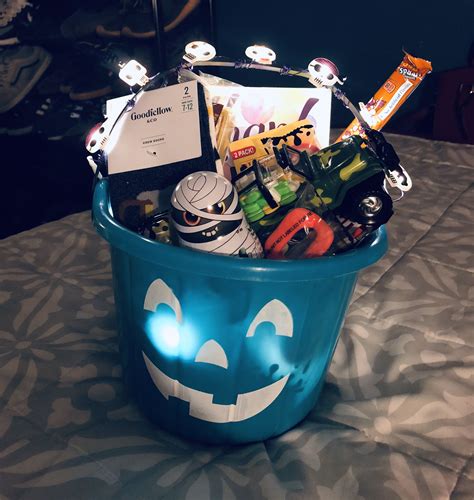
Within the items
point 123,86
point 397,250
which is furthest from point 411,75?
point 123,86

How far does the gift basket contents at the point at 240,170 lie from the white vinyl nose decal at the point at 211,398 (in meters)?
0.16

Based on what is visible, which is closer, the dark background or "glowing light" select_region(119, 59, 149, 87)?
"glowing light" select_region(119, 59, 149, 87)

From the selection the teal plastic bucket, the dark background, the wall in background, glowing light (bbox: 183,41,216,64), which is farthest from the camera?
the wall in background

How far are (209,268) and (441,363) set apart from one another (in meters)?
0.47

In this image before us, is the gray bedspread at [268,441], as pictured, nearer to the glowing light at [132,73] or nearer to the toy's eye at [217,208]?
the toy's eye at [217,208]

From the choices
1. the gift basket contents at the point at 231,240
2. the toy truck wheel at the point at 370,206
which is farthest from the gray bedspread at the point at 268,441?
the toy truck wheel at the point at 370,206

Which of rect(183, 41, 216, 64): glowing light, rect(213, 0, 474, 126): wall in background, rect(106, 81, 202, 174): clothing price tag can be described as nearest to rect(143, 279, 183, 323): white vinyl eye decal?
rect(106, 81, 202, 174): clothing price tag

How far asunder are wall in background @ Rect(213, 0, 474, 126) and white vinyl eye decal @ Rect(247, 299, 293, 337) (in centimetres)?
169

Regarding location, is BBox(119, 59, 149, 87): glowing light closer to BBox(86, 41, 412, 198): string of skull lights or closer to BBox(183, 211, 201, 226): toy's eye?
BBox(86, 41, 412, 198): string of skull lights

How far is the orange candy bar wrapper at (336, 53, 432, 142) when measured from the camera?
71 centimetres

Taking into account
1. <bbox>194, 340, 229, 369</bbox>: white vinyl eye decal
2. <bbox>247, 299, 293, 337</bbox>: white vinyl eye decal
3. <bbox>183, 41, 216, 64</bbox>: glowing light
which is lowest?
<bbox>194, 340, 229, 369</bbox>: white vinyl eye decal

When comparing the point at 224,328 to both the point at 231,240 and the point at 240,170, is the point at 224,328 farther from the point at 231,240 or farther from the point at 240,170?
the point at 240,170

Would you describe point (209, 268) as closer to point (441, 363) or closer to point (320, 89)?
point (320, 89)

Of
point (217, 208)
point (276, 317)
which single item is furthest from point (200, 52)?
point (276, 317)
